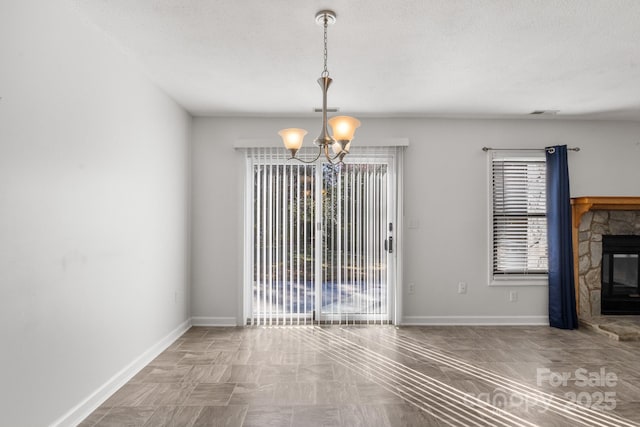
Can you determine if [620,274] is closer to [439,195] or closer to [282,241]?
[439,195]

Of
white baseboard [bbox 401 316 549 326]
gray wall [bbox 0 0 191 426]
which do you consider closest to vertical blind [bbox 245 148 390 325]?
white baseboard [bbox 401 316 549 326]

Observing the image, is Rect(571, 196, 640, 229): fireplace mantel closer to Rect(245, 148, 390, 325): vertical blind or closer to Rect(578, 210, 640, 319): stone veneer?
Rect(578, 210, 640, 319): stone veneer

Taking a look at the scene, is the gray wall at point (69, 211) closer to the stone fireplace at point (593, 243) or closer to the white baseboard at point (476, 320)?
the white baseboard at point (476, 320)

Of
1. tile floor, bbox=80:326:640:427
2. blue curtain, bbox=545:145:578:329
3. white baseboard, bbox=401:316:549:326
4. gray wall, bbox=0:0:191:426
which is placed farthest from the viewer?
white baseboard, bbox=401:316:549:326

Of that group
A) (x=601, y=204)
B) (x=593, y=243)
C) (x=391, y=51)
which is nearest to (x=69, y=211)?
(x=391, y=51)

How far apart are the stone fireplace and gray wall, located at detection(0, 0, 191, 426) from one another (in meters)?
4.70

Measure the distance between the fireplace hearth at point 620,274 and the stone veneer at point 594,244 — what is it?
0.25ft

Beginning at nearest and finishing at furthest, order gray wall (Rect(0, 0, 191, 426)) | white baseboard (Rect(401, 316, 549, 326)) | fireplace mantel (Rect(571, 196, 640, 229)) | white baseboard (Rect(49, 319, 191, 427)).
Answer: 1. gray wall (Rect(0, 0, 191, 426))
2. white baseboard (Rect(49, 319, 191, 427))
3. fireplace mantel (Rect(571, 196, 640, 229))
4. white baseboard (Rect(401, 316, 549, 326))

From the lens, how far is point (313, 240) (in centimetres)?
450

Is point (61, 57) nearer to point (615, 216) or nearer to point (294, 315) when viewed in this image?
point (294, 315)

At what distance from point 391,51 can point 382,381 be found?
8.09ft

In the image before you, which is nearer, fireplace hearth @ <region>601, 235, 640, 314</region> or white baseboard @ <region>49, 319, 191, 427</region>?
white baseboard @ <region>49, 319, 191, 427</region>

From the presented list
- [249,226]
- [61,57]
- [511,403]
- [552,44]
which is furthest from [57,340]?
[552,44]

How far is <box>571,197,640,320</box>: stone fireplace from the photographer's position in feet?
15.1
